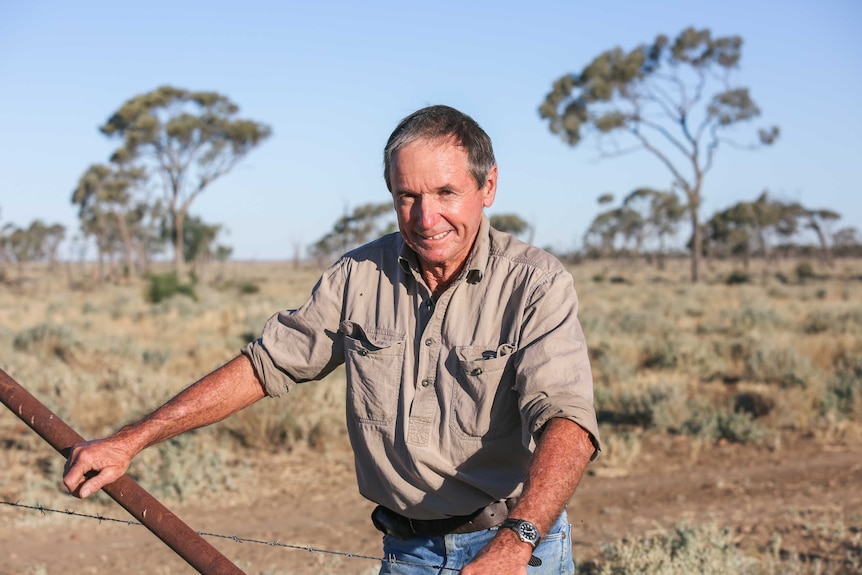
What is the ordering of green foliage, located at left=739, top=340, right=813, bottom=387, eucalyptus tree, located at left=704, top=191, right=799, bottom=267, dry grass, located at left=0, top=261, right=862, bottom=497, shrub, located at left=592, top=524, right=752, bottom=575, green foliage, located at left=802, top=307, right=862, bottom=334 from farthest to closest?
eucalyptus tree, located at left=704, top=191, right=799, bottom=267, green foliage, located at left=802, top=307, right=862, bottom=334, green foliage, located at left=739, top=340, right=813, bottom=387, dry grass, located at left=0, top=261, right=862, bottom=497, shrub, located at left=592, top=524, right=752, bottom=575

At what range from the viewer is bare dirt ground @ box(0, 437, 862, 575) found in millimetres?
5109

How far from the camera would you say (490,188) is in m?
2.34

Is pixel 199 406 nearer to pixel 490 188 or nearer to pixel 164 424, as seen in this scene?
pixel 164 424

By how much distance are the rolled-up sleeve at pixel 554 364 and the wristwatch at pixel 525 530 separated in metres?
0.27

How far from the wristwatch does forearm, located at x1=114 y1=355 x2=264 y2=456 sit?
1.02 meters

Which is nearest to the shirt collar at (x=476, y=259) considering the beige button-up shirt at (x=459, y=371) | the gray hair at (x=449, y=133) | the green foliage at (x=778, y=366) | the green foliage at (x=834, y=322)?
the beige button-up shirt at (x=459, y=371)

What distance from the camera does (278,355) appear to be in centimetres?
248

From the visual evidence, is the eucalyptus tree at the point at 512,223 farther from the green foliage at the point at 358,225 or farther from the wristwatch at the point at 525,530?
the wristwatch at the point at 525,530

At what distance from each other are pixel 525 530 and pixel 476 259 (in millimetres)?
770

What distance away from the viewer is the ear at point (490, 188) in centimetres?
229

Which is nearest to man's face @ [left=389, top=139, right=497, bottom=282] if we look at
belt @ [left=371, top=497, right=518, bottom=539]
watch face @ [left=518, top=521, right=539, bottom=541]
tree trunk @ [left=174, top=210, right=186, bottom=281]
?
belt @ [left=371, top=497, right=518, bottom=539]

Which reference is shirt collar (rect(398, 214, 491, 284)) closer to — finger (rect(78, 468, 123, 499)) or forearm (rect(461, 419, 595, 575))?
forearm (rect(461, 419, 595, 575))

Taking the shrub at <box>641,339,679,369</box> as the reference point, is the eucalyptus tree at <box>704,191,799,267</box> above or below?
above

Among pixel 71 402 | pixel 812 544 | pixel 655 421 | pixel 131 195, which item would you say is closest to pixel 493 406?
pixel 812 544
